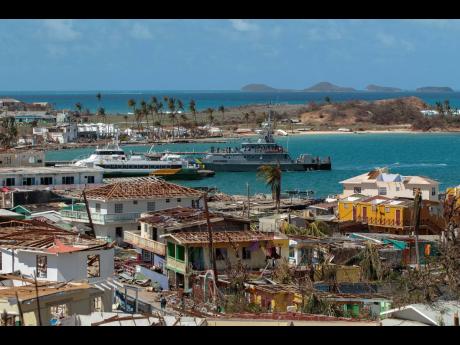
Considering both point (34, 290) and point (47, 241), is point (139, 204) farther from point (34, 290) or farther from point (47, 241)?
point (34, 290)

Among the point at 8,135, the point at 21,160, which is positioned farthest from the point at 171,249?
the point at 8,135

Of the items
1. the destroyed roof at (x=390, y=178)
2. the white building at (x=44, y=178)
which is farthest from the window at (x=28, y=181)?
the destroyed roof at (x=390, y=178)

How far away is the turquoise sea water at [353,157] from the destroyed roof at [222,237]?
91.2ft

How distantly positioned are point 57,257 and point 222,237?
14.9 feet

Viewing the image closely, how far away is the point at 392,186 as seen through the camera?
26.6 m

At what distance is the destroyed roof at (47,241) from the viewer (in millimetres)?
12641

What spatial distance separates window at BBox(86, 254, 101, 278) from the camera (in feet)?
42.3

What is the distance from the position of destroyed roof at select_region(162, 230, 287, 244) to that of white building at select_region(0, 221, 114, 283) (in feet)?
9.11

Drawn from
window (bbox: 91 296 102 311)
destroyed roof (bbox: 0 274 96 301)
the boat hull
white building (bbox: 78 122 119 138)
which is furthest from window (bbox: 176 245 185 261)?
white building (bbox: 78 122 119 138)

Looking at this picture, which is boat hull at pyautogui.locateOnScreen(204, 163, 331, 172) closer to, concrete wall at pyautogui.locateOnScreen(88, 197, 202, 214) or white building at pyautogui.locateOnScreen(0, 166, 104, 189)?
white building at pyautogui.locateOnScreen(0, 166, 104, 189)

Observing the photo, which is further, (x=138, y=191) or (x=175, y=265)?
(x=138, y=191)
